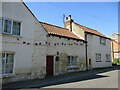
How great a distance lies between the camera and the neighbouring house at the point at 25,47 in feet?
47.2

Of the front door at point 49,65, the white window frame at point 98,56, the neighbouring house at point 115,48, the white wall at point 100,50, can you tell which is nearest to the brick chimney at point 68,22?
the white wall at point 100,50

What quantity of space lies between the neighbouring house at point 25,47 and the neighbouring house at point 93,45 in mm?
6683

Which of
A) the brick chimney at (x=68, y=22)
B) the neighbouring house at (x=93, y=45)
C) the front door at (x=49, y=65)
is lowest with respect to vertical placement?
the front door at (x=49, y=65)

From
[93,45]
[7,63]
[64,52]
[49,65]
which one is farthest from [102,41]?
[7,63]

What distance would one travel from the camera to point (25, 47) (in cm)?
1586

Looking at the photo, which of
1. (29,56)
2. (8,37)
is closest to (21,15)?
(8,37)

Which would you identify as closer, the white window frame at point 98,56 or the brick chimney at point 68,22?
the brick chimney at point 68,22

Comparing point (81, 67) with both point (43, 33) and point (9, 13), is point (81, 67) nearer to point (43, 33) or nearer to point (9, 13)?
point (43, 33)

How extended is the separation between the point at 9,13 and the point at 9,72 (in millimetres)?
4727

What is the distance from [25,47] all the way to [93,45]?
14.6 meters

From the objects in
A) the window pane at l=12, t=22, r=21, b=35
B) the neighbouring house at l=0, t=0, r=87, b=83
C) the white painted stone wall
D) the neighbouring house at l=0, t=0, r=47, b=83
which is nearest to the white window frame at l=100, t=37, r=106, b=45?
the white painted stone wall

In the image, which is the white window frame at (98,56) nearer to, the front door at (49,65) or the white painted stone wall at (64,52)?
the white painted stone wall at (64,52)

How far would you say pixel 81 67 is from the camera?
24.5 meters

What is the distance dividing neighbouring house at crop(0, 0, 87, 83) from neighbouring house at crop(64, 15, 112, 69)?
6.68m
